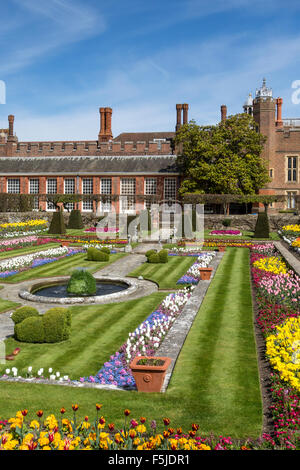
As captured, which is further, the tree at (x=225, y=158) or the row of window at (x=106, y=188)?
the row of window at (x=106, y=188)

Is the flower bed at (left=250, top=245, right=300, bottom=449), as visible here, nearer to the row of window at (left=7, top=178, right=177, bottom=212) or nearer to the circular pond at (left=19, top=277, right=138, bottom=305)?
the circular pond at (left=19, top=277, right=138, bottom=305)

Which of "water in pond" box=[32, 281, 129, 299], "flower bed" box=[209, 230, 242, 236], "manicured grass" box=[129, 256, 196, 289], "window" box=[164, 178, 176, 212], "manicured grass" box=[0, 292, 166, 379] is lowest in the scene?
"manicured grass" box=[0, 292, 166, 379]

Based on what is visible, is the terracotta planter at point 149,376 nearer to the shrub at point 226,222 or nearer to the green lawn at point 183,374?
the green lawn at point 183,374

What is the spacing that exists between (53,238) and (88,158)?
2276cm

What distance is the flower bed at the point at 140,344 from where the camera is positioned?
854 cm

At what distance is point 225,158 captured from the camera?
43688 millimetres

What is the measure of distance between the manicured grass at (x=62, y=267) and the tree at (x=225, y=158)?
20.4 metres

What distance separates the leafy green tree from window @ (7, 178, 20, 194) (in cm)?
2185

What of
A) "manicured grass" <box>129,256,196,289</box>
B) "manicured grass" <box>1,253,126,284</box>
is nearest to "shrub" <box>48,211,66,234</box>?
"manicured grass" <box>1,253,126,284</box>

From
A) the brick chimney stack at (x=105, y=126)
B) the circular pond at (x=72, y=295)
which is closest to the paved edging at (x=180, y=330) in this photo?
the circular pond at (x=72, y=295)

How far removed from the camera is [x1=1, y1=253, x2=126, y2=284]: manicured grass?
762 inches

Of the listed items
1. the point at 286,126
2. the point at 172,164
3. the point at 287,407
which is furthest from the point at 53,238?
the point at 286,126

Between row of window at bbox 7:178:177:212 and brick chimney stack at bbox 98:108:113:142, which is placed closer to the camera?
row of window at bbox 7:178:177:212

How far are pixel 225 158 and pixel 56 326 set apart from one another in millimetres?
Answer: 35966
